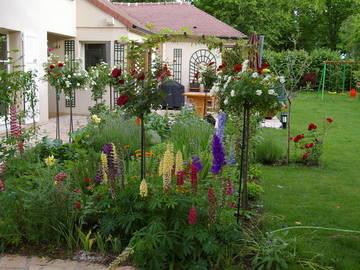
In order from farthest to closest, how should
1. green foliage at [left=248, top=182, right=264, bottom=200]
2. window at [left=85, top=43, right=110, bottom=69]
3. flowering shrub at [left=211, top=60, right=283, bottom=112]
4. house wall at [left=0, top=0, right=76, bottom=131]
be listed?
window at [left=85, top=43, right=110, bottom=69], house wall at [left=0, top=0, right=76, bottom=131], green foliage at [left=248, top=182, right=264, bottom=200], flowering shrub at [left=211, top=60, right=283, bottom=112]

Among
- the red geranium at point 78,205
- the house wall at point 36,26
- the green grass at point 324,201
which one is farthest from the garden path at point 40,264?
the house wall at point 36,26

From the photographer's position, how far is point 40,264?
10.7 ft

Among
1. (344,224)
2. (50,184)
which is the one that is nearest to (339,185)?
(344,224)

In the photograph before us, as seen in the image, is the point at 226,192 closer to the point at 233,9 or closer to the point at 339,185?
the point at 339,185

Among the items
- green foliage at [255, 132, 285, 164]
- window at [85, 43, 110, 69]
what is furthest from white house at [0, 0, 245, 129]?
green foliage at [255, 132, 285, 164]

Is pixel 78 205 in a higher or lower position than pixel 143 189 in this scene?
lower

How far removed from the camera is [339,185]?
5926 mm

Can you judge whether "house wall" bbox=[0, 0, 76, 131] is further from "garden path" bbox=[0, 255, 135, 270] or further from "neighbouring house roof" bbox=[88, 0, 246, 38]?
"neighbouring house roof" bbox=[88, 0, 246, 38]

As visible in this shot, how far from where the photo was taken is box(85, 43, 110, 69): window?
41.8 feet

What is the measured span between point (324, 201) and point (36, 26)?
808 cm

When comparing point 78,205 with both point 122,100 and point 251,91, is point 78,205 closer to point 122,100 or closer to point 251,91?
point 122,100

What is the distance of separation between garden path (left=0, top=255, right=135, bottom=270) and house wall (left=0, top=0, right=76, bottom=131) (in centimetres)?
649

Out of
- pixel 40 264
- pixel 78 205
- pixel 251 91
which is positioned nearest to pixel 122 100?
pixel 78 205

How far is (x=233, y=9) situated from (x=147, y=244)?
83.7ft
